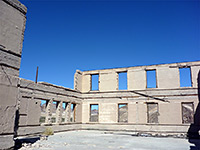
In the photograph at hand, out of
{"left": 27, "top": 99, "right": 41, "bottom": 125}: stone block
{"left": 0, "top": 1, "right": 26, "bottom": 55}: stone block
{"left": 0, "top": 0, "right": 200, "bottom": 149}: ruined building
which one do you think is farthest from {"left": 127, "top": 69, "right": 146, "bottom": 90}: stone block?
{"left": 0, "top": 1, "right": 26, "bottom": 55}: stone block

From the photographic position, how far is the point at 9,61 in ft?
22.2

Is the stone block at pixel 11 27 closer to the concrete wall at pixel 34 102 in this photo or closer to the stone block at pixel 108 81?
the concrete wall at pixel 34 102

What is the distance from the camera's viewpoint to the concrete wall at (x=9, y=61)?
6.37m

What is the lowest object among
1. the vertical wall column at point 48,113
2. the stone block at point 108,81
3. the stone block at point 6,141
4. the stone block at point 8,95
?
the stone block at point 6,141

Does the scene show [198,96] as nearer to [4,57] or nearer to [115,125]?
[115,125]

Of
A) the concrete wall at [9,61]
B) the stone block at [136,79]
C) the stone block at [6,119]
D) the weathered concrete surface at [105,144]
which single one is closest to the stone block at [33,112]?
the weathered concrete surface at [105,144]

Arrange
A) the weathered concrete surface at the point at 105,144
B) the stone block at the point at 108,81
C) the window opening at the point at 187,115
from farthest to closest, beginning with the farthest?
the window opening at the point at 187,115
the stone block at the point at 108,81
the weathered concrete surface at the point at 105,144

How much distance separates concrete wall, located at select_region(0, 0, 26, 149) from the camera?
251 inches

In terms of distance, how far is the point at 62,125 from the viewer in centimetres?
1639

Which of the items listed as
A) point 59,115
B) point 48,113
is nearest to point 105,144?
point 48,113

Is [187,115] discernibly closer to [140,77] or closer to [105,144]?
[140,77]

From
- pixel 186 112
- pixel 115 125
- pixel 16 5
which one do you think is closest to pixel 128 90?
pixel 115 125

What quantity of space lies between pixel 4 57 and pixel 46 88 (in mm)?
8702

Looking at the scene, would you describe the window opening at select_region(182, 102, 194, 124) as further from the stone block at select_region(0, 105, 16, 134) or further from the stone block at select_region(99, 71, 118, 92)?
the stone block at select_region(0, 105, 16, 134)
